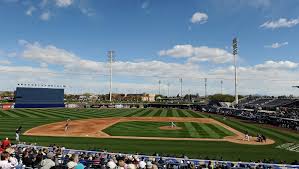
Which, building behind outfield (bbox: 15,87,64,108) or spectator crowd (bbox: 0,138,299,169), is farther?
building behind outfield (bbox: 15,87,64,108)

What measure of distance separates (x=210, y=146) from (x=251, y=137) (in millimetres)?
9265

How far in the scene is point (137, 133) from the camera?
37.8 meters

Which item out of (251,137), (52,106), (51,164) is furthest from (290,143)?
(52,106)

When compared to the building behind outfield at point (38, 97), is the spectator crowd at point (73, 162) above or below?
below

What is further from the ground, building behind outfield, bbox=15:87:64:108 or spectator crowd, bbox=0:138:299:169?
building behind outfield, bbox=15:87:64:108

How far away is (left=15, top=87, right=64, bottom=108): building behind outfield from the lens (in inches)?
3292

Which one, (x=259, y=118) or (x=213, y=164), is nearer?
(x=213, y=164)

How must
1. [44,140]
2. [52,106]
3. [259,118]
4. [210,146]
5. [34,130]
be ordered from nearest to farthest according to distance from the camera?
[210,146], [44,140], [34,130], [259,118], [52,106]

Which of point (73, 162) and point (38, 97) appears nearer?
point (73, 162)

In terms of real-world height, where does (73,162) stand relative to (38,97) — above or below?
below

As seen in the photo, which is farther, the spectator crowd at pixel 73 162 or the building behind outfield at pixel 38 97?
the building behind outfield at pixel 38 97

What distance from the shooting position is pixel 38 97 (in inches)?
3438

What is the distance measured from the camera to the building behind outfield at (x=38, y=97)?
3292 inches

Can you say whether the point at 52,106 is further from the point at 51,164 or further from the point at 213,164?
the point at 51,164
